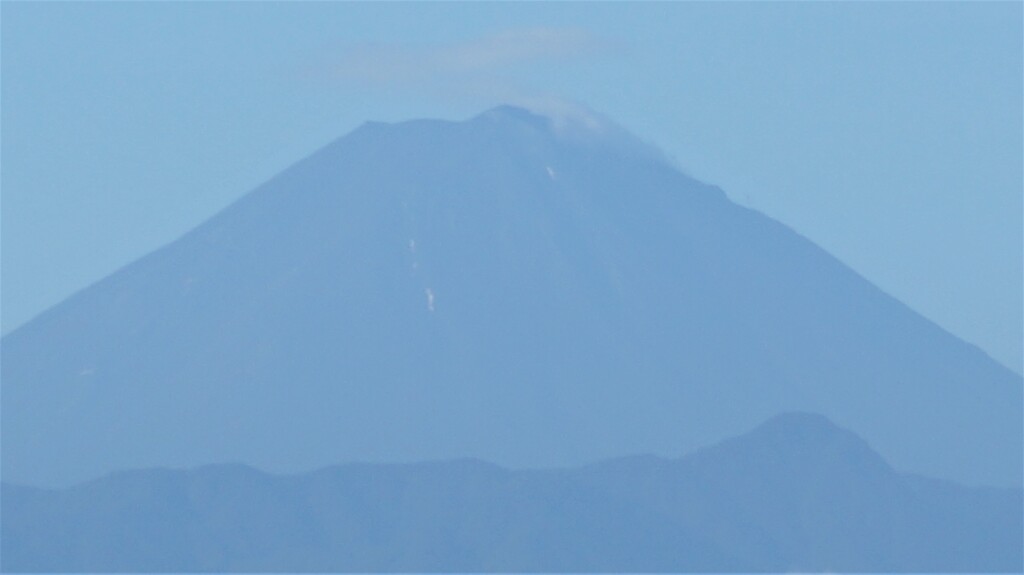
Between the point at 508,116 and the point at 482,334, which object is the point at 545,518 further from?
the point at 508,116

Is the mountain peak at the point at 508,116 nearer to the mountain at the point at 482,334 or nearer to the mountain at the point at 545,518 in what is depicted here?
the mountain at the point at 482,334

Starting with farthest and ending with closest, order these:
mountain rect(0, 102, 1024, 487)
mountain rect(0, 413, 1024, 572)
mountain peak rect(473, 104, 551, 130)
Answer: mountain peak rect(473, 104, 551, 130) → mountain rect(0, 102, 1024, 487) → mountain rect(0, 413, 1024, 572)

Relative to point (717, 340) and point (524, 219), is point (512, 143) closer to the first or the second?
→ point (524, 219)

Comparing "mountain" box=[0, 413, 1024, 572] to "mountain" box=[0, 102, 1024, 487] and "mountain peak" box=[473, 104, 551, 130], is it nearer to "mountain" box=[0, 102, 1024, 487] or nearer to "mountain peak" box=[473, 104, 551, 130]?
"mountain" box=[0, 102, 1024, 487]

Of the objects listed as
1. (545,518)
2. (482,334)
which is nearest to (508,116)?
(482,334)

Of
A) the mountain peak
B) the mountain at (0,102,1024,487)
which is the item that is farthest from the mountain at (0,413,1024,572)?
the mountain peak
